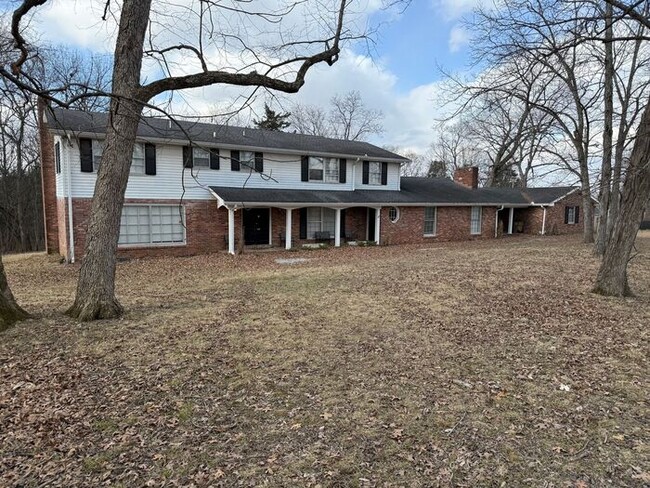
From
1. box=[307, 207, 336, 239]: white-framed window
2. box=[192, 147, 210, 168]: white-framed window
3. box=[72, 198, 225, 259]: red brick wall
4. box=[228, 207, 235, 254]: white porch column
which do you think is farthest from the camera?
box=[307, 207, 336, 239]: white-framed window

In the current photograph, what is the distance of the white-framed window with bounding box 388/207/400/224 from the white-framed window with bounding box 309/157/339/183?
3241 millimetres

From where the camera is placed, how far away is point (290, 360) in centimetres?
518

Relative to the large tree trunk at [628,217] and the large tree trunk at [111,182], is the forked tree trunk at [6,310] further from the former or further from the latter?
the large tree trunk at [628,217]

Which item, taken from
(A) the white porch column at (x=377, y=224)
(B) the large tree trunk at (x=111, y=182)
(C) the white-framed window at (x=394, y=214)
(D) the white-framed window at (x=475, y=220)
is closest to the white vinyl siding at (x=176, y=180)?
(A) the white porch column at (x=377, y=224)

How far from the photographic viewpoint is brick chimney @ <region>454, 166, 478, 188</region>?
2708 centimetres

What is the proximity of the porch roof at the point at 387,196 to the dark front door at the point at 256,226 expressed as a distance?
96 cm

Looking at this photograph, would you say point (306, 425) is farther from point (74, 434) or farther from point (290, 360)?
point (74, 434)

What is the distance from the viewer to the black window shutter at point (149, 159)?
14953 mm

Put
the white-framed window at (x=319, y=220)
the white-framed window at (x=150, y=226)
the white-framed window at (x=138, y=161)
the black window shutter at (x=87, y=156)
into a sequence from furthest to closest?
the white-framed window at (x=319, y=220), the white-framed window at (x=150, y=226), the white-framed window at (x=138, y=161), the black window shutter at (x=87, y=156)

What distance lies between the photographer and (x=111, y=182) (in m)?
→ 6.47

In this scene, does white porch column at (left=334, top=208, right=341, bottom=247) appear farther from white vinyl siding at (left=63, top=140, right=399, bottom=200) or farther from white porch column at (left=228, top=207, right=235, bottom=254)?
white porch column at (left=228, top=207, right=235, bottom=254)

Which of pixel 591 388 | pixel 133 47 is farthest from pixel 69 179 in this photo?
pixel 591 388

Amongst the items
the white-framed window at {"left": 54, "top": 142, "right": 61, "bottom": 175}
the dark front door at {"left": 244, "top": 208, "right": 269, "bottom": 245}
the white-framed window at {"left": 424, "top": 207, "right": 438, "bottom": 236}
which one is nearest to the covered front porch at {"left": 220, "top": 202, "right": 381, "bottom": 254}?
the dark front door at {"left": 244, "top": 208, "right": 269, "bottom": 245}

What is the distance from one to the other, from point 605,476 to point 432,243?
61.4ft
